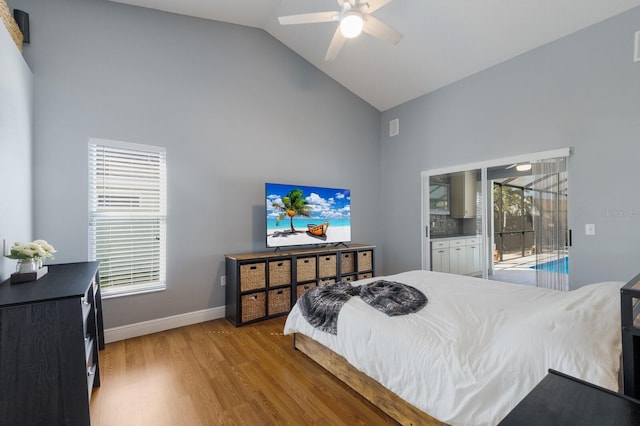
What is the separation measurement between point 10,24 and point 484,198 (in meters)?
5.13

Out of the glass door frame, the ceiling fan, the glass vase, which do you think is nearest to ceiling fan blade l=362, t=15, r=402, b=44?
the ceiling fan

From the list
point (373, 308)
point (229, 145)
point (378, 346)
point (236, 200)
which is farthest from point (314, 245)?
point (378, 346)

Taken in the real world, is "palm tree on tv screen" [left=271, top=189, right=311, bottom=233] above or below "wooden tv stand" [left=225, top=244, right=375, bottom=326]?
above

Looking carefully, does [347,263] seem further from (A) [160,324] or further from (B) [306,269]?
(A) [160,324]

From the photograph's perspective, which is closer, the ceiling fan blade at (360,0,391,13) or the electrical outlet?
the ceiling fan blade at (360,0,391,13)

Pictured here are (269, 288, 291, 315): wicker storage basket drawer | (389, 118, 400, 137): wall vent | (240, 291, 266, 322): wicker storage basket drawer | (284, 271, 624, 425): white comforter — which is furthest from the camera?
(389, 118, 400, 137): wall vent

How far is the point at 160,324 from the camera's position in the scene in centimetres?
324

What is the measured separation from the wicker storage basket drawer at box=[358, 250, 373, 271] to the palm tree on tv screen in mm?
1151

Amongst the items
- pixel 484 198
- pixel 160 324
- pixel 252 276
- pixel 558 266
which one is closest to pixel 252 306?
pixel 252 276

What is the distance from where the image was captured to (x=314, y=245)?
4438 mm


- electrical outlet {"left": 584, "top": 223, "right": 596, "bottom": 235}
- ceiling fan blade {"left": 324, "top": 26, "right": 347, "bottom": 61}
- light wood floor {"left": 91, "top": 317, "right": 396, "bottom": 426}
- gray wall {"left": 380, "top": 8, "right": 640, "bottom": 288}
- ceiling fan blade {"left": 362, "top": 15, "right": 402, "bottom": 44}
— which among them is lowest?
light wood floor {"left": 91, "top": 317, "right": 396, "bottom": 426}

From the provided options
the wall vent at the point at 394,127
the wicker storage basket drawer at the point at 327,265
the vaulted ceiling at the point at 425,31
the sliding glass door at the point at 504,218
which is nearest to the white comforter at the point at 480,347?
the sliding glass door at the point at 504,218

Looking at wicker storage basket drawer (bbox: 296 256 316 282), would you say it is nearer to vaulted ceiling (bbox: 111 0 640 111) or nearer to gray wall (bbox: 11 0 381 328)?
gray wall (bbox: 11 0 381 328)

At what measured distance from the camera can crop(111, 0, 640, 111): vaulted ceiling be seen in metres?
2.96
